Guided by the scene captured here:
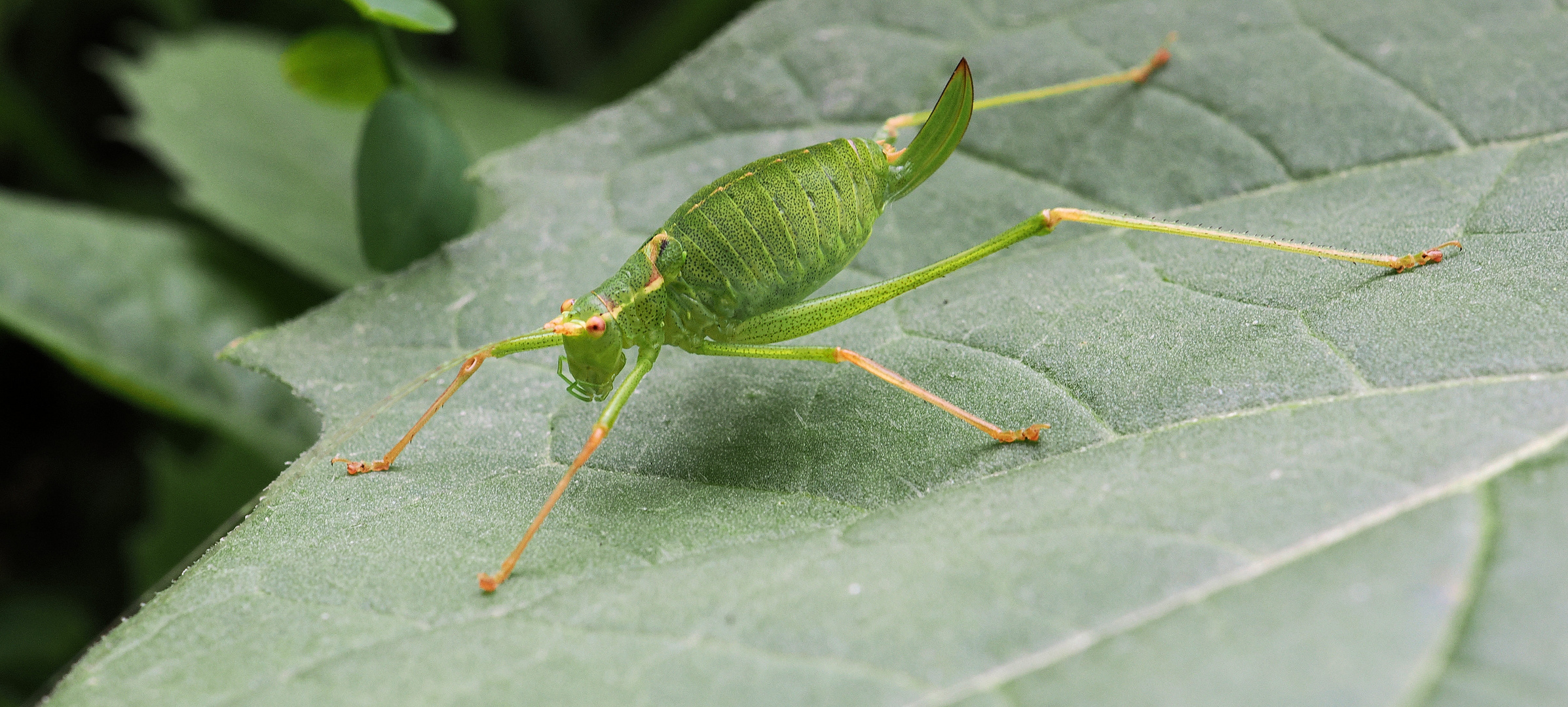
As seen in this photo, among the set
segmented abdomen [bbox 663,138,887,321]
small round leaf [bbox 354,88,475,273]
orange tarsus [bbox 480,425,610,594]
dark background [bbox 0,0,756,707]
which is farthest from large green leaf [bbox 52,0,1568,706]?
dark background [bbox 0,0,756,707]

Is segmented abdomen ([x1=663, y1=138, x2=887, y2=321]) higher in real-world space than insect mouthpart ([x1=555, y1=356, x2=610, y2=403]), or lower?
higher

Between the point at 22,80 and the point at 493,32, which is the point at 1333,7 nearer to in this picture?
the point at 493,32

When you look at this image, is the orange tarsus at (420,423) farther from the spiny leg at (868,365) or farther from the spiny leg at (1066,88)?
the spiny leg at (1066,88)

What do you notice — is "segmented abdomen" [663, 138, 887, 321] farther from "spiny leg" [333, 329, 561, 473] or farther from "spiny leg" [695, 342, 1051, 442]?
"spiny leg" [333, 329, 561, 473]

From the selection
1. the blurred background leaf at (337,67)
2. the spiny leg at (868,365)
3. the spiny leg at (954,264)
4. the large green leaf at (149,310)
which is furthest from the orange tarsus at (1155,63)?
the large green leaf at (149,310)

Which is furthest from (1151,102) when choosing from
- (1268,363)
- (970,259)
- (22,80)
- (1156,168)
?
(22,80)

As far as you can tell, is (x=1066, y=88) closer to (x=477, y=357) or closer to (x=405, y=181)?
(x=477, y=357)

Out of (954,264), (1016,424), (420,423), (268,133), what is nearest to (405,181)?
(420,423)
